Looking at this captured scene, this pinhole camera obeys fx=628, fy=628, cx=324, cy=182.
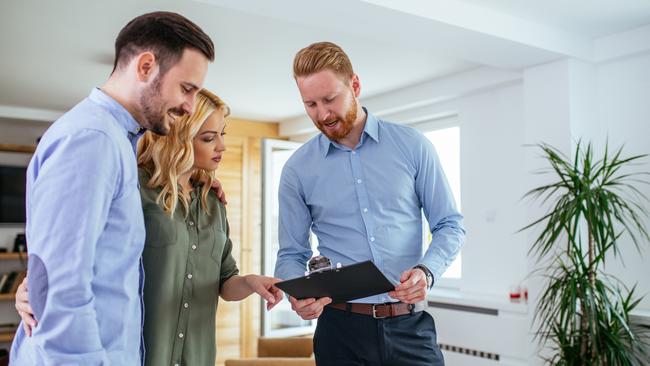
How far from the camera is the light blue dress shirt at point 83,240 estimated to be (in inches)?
43.1

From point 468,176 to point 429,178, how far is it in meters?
3.27

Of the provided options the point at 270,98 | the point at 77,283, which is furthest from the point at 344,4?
the point at 270,98

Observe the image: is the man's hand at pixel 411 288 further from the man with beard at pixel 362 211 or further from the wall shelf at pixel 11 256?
the wall shelf at pixel 11 256

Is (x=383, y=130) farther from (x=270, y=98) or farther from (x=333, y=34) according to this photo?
(x=270, y=98)

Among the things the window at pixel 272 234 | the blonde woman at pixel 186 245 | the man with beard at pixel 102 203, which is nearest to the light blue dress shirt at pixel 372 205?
the blonde woman at pixel 186 245

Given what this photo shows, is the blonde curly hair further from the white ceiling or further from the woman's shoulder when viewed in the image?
the white ceiling

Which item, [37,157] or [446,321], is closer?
[37,157]

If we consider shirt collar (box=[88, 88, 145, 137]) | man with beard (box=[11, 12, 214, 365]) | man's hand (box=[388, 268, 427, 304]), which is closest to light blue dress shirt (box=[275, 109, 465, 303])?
man's hand (box=[388, 268, 427, 304])

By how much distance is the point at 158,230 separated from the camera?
1567 mm

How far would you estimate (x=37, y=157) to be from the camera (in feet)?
3.87

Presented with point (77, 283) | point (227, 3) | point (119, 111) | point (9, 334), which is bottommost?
point (9, 334)

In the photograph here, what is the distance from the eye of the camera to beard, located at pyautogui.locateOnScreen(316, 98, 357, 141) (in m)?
1.97

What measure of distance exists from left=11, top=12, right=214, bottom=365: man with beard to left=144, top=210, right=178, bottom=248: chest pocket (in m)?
0.19

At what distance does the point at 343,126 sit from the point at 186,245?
25.2 inches
